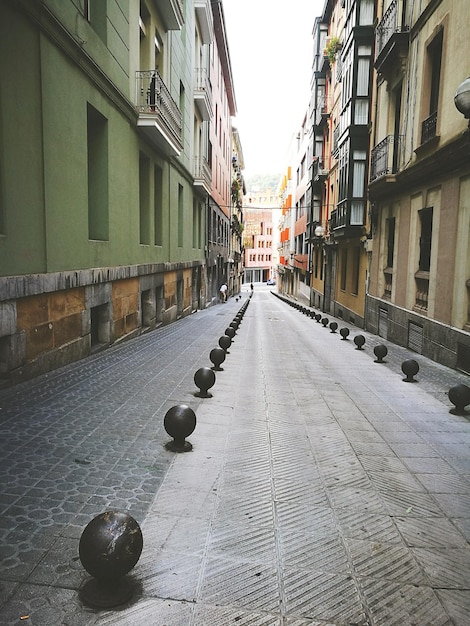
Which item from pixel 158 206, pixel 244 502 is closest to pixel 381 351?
pixel 244 502

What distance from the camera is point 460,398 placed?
23.4 feet

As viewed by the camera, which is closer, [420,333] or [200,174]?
[420,333]

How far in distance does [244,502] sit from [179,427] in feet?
4.46

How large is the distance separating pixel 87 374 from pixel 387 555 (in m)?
6.22

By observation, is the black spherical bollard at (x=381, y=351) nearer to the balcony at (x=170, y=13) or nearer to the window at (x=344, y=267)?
the balcony at (x=170, y=13)

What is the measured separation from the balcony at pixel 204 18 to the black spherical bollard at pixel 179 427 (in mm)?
23823

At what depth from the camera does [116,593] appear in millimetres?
2891

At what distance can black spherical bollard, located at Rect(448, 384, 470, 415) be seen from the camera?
7098 mm

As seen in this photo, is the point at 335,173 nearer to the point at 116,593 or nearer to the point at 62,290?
the point at 62,290

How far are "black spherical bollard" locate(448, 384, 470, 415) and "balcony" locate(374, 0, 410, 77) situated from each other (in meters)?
11.9

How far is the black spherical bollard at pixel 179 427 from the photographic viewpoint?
5.23 metres

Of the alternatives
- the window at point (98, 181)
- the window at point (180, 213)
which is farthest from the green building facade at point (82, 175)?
the window at point (180, 213)

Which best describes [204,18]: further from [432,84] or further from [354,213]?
[432,84]

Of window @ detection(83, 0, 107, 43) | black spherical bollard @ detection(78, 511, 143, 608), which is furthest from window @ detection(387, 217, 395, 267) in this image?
black spherical bollard @ detection(78, 511, 143, 608)
